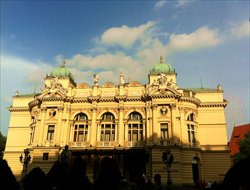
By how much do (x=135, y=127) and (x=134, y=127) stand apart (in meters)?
0.16

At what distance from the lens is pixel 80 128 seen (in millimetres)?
45125

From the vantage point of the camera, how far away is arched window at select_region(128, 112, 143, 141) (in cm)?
Answer: 4359

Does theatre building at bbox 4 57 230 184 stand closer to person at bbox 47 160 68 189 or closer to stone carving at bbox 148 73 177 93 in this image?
stone carving at bbox 148 73 177 93

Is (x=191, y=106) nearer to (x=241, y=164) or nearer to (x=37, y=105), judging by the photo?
(x=37, y=105)

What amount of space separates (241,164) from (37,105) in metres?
40.3

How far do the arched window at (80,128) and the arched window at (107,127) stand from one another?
8.60 feet

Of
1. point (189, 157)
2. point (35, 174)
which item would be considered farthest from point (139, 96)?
point (35, 174)

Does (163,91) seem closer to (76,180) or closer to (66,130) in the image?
(66,130)

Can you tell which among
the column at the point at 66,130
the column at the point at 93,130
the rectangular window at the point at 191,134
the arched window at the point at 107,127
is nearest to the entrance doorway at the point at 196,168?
the rectangular window at the point at 191,134

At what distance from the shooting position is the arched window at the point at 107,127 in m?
44.0

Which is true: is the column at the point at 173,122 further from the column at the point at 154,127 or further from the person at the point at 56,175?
the person at the point at 56,175

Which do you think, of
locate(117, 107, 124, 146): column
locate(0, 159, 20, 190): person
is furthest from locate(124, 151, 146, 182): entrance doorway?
locate(0, 159, 20, 190): person

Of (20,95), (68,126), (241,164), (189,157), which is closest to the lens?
(241,164)

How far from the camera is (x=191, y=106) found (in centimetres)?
4528
